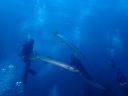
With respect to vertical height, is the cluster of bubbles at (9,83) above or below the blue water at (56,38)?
below

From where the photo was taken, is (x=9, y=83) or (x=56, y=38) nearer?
(x=9, y=83)

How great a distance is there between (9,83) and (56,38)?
13112 millimetres

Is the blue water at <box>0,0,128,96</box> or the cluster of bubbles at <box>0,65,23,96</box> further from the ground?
the blue water at <box>0,0,128,96</box>

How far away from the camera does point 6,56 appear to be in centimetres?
2914

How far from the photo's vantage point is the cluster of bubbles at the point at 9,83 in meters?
22.2

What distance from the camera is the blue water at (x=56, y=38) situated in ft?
75.3

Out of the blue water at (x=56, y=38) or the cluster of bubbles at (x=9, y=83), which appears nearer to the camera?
the cluster of bubbles at (x=9, y=83)

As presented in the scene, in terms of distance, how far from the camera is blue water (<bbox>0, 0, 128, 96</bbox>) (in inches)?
903

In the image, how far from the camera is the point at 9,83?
24.1 m

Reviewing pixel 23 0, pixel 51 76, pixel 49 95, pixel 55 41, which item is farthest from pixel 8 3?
pixel 49 95

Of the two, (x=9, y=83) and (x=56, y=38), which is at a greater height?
(x=56, y=38)

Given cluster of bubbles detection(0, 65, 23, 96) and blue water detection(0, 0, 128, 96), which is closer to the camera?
cluster of bubbles detection(0, 65, 23, 96)

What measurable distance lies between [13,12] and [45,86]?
50.7 feet

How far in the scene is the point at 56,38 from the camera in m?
34.6
